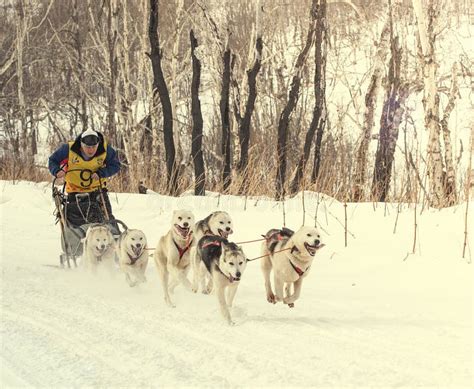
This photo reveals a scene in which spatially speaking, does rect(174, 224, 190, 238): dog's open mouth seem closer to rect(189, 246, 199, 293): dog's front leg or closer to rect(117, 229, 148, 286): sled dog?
rect(189, 246, 199, 293): dog's front leg

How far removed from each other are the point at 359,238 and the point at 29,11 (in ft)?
62.8

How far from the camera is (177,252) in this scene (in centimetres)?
578

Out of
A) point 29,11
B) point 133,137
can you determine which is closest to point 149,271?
point 133,137

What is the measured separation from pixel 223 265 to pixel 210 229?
3.77ft

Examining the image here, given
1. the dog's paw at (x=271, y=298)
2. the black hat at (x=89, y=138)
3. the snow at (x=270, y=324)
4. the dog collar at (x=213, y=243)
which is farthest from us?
the black hat at (x=89, y=138)

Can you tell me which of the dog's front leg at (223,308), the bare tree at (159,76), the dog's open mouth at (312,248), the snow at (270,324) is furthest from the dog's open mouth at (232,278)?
the bare tree at (159,76)

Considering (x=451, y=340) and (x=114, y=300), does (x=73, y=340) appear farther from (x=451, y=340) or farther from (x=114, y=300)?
(x=451, y=340)

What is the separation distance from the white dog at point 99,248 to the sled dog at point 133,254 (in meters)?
0.36

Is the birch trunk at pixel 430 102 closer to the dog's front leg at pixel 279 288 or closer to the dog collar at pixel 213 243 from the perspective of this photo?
the dog's front leg at pixel 279 288

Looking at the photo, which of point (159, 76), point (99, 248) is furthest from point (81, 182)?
point (159, 76)

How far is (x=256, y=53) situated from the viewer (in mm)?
14250

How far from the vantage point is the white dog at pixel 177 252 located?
5699mm

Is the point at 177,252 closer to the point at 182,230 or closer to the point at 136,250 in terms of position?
the point at 182,230

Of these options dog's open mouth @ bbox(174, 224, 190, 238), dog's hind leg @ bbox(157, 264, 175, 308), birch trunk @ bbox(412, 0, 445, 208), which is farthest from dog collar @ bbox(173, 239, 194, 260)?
birch trunk @ bbox(412, 0, 445, 208)
